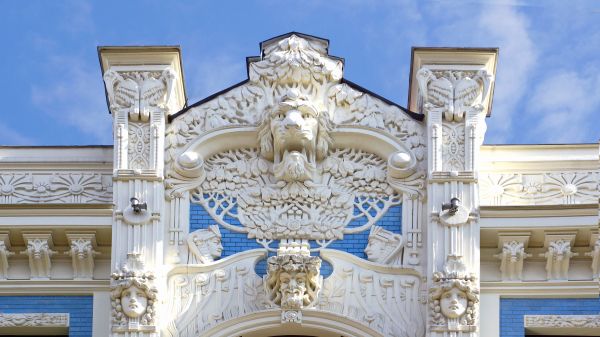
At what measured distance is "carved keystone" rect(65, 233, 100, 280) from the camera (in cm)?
2506

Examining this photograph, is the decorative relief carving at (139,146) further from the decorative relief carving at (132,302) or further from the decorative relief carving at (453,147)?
the decorative relief carving at (453,147)

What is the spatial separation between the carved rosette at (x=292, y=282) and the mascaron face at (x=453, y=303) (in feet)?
4.91

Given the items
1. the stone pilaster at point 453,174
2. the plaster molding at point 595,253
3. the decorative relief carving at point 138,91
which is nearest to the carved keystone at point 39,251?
the decorative relief carving at point 138,91

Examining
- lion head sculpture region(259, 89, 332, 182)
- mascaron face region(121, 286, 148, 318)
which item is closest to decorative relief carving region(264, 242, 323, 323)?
lion head sculpture region(259, 89, 332, 182)

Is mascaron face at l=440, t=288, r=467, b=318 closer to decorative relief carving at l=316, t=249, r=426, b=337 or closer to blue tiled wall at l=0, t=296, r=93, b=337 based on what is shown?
decorative relief carving at l=316, t=249, r=426, b=337

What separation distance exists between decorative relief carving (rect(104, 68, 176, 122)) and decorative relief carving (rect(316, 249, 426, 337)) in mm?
2788

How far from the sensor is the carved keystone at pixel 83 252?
2506 centimetres

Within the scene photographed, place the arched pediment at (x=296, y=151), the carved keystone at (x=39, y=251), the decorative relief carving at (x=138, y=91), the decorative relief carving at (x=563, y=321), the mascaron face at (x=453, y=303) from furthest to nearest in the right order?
the decorative relief carving at (x=138, y=91) → the arched pediment at (x=296, y=151) → the carved keystone at (x=39, y=251) → the decorative relief carving at (x=563, y=321) → the mascaron face at (x=453, y=303)

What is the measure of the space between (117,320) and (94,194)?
2.13m

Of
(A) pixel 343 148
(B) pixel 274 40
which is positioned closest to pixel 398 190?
(A) pixel 343 148

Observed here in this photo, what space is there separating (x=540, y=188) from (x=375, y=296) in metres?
2.56

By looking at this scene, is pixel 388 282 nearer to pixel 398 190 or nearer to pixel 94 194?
pixel 398 190

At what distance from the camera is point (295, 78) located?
26.0 m

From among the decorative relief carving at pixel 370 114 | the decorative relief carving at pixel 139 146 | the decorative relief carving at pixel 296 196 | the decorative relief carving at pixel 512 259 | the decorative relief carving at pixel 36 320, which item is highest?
the decorative relief carving at pixel 370 114
